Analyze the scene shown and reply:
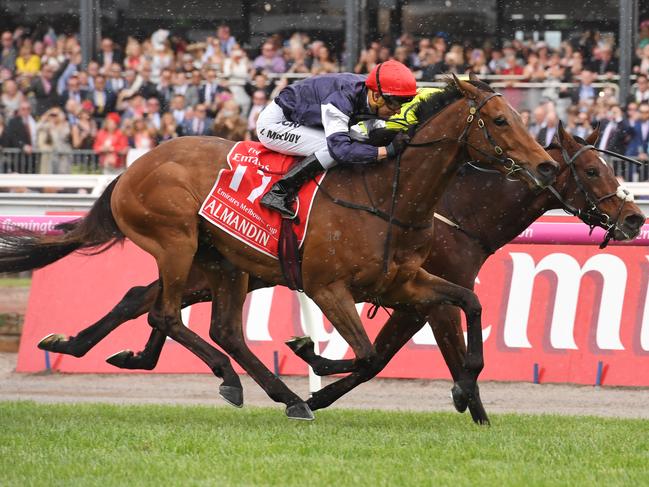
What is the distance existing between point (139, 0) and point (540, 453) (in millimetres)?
12655

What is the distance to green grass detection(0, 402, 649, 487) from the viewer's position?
16.6 ft

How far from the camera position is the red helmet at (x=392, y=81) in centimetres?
632

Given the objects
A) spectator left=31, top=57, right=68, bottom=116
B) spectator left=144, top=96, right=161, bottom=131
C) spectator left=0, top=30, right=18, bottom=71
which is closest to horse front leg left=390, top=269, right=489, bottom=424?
Answer: spectator left=144, top=96, right=161, bottom=131

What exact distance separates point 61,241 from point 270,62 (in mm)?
7569

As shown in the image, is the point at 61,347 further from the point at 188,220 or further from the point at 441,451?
the point at 441,451

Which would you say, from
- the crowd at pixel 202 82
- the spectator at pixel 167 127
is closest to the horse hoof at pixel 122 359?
the crowd at pixel 202 82

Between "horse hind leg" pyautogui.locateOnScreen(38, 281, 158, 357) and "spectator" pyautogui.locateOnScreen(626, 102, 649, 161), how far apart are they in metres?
6.03

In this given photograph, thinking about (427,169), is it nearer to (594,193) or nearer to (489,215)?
(489,215)

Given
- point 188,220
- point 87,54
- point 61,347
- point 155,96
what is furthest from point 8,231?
point 87,54

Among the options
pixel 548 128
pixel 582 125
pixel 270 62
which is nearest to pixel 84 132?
pixel 270 62

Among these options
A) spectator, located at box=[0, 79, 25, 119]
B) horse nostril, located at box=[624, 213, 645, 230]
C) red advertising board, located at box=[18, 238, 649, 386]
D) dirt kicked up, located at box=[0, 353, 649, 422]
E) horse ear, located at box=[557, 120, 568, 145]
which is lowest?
dirt kicked up, located at box=[0, 353, 649, 422]

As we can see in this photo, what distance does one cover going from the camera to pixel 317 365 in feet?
21.8

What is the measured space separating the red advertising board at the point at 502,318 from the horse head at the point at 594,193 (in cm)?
172

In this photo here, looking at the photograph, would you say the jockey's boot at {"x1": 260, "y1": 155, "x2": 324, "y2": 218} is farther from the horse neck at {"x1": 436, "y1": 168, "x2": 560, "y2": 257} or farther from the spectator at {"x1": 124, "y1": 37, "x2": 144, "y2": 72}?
the spectator at {"x1": 124, "y1": 37, "x2": 144, "y2": 72}
